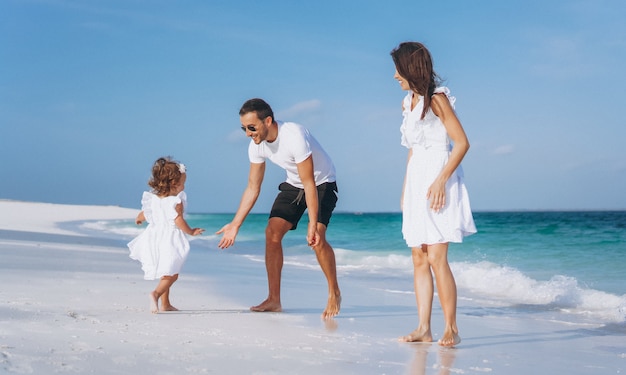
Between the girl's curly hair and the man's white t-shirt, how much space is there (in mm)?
589

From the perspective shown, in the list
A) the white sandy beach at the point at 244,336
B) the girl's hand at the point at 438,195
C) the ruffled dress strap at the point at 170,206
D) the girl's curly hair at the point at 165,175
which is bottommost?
the white sandy beach at the point at 244,336

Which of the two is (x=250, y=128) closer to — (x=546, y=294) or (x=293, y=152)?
(x=293, y=152)

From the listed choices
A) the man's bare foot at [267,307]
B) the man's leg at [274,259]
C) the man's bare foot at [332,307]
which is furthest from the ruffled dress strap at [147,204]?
the man's bare foot at [332,307]

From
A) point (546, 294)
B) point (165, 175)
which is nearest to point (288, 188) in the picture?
point (165, 175)

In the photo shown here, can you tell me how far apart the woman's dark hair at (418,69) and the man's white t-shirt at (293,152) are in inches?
48.1

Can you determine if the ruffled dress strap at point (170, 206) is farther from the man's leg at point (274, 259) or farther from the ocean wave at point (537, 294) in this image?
the ocean wave at point (537, 294)

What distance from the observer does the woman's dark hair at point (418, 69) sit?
4387 millimetres

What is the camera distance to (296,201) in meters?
5.88

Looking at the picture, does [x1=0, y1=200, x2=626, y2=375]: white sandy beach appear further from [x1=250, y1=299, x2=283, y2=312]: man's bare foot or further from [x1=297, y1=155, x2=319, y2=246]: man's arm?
[x1=297, y1=155, x2=319, y2=246]: man's arm

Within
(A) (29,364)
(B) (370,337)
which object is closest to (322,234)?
(B) (370,337)

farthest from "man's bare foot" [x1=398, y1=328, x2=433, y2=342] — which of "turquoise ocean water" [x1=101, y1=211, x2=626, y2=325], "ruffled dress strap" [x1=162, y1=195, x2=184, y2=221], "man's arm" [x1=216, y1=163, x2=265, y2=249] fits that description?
"turquoise ocean water" [x1=101, y1=211, x2=626, y2=325]

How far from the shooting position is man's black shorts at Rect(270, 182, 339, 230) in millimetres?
5785

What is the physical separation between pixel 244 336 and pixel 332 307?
4.46 ft

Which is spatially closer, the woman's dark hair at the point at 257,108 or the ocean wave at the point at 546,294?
the woman's dark hair at the point at 257,108
